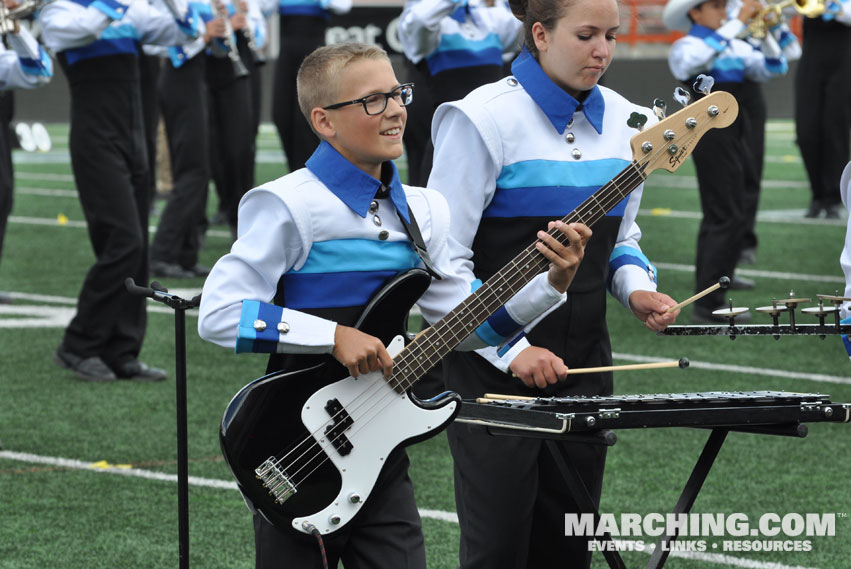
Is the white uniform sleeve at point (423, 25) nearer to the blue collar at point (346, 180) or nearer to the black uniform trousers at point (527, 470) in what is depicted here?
the black uniform trousers at point (527, 470)

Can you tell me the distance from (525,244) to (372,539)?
0.79 meters

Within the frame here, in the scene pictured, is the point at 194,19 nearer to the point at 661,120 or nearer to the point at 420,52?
the point at 420,52

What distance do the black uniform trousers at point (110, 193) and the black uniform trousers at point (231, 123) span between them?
3.57m

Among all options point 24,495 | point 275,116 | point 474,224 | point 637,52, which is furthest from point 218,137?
point 637,52

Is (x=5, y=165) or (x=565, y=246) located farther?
(x=5, y=165)

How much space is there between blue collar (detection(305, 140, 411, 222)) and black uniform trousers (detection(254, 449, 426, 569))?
526 mm

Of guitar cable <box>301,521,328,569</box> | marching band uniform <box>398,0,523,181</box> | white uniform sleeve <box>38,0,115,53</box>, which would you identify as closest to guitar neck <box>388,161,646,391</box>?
guitar cable <box>301,521,328,569</box>

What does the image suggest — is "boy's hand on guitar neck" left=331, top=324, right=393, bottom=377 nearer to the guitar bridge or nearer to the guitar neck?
the guitar neck

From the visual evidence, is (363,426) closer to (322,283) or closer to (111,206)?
(322,283)

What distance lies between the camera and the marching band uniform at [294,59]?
10688 millimetres

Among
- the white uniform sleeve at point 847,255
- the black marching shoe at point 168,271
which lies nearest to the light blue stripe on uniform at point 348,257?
the white uniform sleeve at point 847,255

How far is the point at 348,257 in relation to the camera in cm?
326

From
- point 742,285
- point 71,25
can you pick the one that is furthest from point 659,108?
point 742,285

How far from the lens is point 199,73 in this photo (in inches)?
398
